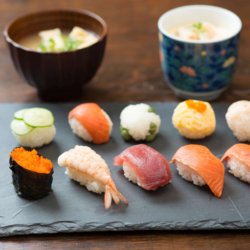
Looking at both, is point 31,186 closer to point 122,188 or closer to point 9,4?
point 122,188

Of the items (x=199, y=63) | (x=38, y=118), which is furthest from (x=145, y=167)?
(x=199, y=63)

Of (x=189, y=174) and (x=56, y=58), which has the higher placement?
(x=56, y=58)

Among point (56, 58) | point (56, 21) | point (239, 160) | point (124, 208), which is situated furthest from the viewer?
point (56, 21)

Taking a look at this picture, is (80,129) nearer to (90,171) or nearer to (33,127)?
(33,127)

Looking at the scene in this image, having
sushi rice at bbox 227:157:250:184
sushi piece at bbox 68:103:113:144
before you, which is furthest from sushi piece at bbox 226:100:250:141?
sushi piece at bbox 68:103:113:144

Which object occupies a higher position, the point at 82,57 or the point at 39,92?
the point at 82,57

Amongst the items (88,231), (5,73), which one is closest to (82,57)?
(5,73)
